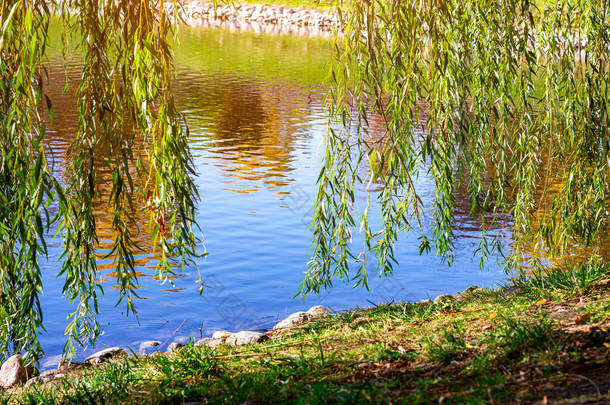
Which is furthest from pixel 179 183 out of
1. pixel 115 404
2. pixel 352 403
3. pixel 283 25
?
pixel 283 25

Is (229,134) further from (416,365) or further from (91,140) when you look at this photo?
(416,365)

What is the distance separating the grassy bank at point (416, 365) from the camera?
3188mm

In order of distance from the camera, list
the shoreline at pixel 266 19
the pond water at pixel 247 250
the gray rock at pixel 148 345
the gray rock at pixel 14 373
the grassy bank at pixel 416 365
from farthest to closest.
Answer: the shoreline at pixel 266 19 → the pond water at pixel 247 250 → the gray rock at pixel 148 345 → the gray rock at pixel 14 373 → the grassy bank at pixel 416 365

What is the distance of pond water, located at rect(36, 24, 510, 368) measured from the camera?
8.41 m

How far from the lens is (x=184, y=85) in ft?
87.4

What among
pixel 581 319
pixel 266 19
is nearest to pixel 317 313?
pixel 581 319

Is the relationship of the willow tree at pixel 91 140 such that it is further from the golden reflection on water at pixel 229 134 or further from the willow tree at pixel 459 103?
the golden reflection on water at pixel 229 134

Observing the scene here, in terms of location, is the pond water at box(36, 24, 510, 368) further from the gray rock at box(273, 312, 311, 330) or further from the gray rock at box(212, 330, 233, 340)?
the gray rock at box(273, 312, 311, 330)

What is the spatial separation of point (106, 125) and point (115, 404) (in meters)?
1.70

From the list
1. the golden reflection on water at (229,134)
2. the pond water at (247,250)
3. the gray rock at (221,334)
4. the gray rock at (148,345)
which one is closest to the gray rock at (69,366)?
the pond water at (247,250)

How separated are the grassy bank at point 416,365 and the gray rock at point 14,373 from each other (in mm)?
1697

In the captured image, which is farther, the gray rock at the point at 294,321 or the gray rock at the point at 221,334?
the gray rock at the point at 221,334

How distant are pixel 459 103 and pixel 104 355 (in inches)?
165

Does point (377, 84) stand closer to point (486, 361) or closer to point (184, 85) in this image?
point (486, 361)
